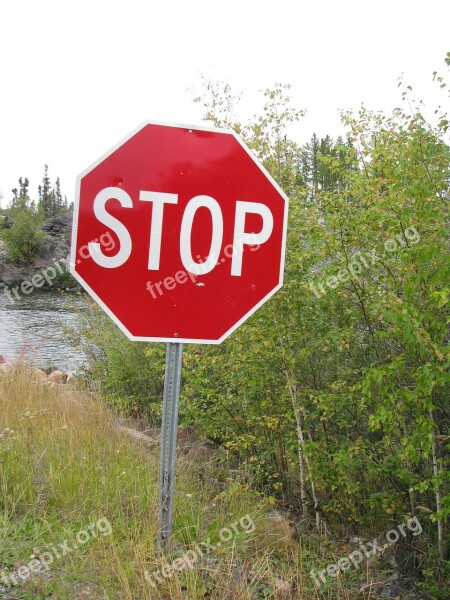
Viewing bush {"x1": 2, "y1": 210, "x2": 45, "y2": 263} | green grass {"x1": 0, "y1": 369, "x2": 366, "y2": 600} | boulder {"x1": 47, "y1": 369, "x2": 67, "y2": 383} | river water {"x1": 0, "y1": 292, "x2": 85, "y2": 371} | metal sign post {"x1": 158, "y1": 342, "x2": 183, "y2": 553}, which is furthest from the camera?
bush {"x1": 2, "y1": 210, "x2": 45, "y2": 263}

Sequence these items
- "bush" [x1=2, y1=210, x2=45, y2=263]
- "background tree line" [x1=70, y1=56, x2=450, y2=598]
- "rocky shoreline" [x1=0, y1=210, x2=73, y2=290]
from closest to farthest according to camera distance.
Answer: "background tree line" [x1=70, y1=56, x2=450, y2=598] → "rocky shoreline" [x1=0, y1=210, x2=73, y2=290] → "bush" [x1=2, y1=210, x2=45, y2=263]

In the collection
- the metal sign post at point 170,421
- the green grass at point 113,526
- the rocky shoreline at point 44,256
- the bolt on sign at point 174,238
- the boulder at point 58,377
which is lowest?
the boulder at point 58,377

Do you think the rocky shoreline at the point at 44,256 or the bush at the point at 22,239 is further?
the bush at the point at 22,239

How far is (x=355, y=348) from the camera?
5.06 m

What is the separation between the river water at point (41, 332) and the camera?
474 inches

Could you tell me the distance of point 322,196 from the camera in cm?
427

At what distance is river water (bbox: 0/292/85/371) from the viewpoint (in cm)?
1203

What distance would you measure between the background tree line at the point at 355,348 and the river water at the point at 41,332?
5.12 metres

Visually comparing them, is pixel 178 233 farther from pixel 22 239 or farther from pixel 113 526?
pixel 22 239

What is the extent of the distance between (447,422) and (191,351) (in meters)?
2.44

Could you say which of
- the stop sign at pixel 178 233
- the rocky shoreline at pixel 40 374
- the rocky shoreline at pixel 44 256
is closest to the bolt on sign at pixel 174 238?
the stop sign at pixel 178 233

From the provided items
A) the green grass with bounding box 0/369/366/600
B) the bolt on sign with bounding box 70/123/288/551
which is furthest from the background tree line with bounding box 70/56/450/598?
the bolt on sign with bounding box 70/123/288/551

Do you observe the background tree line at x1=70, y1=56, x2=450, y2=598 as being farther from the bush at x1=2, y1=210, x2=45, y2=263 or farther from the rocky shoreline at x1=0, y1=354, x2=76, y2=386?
the bush at x1=2, y1=210, x2=45, y2=263

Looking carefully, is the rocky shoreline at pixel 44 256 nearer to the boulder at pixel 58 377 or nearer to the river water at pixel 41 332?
the river water at pixel 41 332
